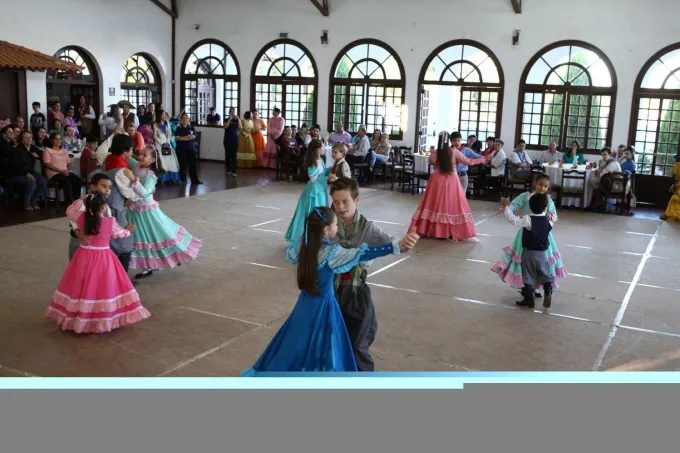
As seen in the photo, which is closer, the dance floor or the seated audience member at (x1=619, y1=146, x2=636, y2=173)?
the dance floor

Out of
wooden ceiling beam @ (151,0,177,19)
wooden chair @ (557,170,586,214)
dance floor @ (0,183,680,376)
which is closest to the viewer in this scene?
dance floor @ (0,183,680,376)

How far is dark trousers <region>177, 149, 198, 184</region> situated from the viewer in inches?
525

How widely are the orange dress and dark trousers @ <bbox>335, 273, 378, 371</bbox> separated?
44.1ft

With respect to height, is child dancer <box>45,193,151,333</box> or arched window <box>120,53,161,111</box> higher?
arched window <box>120,53,161,111</box>

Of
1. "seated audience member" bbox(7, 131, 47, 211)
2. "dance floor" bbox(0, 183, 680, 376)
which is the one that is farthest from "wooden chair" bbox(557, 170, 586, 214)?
"seated audience member" bbox(7, 131, 47, 211)

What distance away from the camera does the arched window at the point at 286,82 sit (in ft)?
54.7

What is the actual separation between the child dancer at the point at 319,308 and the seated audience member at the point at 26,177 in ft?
25.3

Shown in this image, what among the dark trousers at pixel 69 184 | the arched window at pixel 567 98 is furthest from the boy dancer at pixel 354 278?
the arched window at pixel 567 98

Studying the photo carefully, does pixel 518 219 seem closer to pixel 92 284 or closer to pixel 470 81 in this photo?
pixel 92 284

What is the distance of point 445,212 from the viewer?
886cm

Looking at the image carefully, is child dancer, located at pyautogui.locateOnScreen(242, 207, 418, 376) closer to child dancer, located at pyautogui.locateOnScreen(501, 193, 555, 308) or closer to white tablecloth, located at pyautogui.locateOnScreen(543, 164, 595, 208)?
child dancer, located at pyautogui.locateOnScreen(501, 193, 555, 308)

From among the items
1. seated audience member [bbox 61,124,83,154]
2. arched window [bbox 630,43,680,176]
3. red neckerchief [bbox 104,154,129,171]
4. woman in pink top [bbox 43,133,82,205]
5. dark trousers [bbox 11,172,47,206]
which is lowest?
dark trousers [bbox 11,172,47,206]

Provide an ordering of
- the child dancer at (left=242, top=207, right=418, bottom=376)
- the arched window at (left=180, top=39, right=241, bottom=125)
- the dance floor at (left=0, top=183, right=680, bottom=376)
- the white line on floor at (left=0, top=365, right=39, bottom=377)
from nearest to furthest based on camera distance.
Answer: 1. the child dancer at (left=242, top=207, right=418, bottom=376)
2. the white line on floor at (left=0, top=365, right=39, bottom=377)
3. the dance floor at (left=0, top=183, right=680, bottom=376)
4. the arched window at (left=180, top=39, right=241, bottom=125)

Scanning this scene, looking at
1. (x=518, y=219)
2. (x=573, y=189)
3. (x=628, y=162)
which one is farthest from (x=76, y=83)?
(x=518, y=219)
